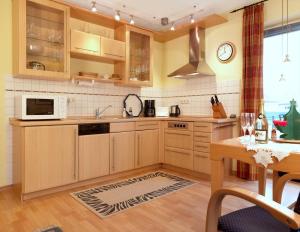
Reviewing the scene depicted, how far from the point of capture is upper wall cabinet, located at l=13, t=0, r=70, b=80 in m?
2.55

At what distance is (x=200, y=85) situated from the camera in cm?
378

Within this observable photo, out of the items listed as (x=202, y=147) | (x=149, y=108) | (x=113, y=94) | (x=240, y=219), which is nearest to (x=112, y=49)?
(x=113, y=94)

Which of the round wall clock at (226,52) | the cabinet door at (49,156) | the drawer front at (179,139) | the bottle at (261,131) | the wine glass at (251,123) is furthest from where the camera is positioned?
the round wall clock at (226,52)

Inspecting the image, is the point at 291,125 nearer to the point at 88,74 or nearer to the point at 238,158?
the point at 238,158

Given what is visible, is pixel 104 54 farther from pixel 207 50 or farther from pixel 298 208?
pixel 298 208

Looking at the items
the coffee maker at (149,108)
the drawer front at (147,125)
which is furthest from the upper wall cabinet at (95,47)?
the drawer front at (147,125)

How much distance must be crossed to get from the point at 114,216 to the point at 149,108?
7.36 ft

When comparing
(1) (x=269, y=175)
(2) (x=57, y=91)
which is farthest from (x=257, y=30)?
(2) (x=57, y=91)

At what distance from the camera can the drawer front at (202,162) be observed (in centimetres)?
299

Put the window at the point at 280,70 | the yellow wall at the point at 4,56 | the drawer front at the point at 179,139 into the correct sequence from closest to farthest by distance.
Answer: the yellow wall at the point at 4,56, the window at the point at 280,70, the drawer front at the point at 179,139

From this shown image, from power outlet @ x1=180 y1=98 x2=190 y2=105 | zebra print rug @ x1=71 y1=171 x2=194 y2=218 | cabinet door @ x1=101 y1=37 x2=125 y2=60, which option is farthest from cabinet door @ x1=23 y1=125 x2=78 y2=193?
power outlet @ x1=180 y1=98 x2=190 y2=105

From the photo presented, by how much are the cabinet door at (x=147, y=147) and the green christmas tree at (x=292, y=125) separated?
2.05 m

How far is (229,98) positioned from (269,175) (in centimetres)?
123

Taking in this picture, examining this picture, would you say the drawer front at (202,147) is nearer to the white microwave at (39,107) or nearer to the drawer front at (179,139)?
the drawer front at (179,139)
